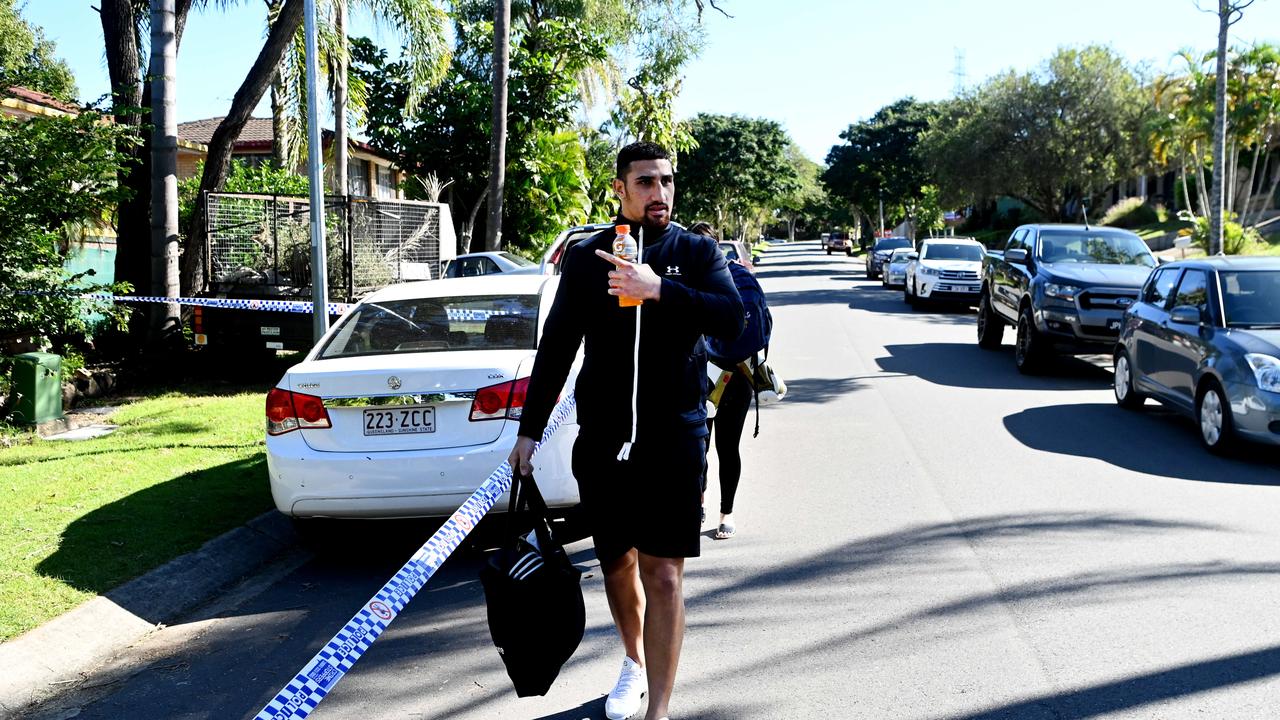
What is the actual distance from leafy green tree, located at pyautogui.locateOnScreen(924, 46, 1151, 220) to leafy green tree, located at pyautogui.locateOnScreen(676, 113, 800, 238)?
79.4ft

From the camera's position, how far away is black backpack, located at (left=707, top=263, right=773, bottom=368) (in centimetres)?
602

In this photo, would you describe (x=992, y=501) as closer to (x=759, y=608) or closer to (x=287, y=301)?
(x=759, y=608)


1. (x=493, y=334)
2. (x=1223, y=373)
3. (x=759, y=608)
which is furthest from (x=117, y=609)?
(x=1223, y=373)

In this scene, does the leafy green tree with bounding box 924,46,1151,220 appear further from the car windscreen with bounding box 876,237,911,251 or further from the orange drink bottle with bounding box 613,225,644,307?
the orange drink bottle with bounding box 613,225,644,307

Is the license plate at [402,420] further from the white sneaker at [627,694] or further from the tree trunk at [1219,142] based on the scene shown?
the tree trunk at [1219,142]

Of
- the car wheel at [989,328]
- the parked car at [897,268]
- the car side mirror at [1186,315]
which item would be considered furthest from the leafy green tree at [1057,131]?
the car side mirror at [1186,315]

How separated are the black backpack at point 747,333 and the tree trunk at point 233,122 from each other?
372 inches

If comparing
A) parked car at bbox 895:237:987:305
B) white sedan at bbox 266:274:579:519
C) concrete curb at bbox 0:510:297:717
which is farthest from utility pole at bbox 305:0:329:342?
parked car at bbox 895:237:987:305

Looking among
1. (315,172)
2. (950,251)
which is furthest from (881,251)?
(315,172)

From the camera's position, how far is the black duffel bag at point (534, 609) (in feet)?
12.2

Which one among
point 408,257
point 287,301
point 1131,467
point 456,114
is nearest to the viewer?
point 1131,467

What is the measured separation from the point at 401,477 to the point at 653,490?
260 cm

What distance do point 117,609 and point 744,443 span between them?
18.3 feet

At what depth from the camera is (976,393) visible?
40.4ft
